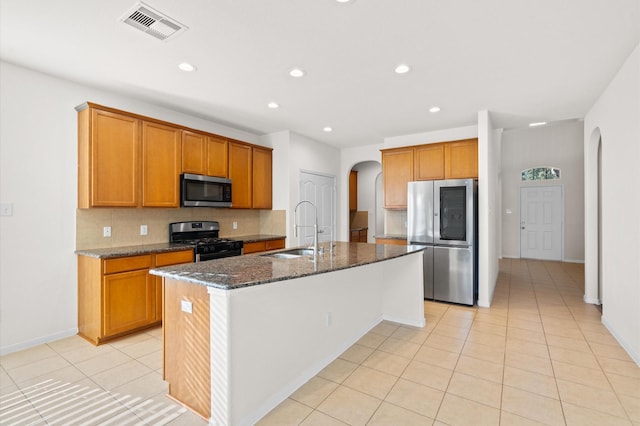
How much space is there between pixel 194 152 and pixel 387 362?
3351 mm

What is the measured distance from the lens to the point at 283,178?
520cm

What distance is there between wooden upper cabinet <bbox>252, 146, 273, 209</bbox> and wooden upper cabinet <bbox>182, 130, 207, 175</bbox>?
3.08 ft

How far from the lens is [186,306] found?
194 cm

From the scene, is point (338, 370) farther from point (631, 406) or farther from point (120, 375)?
point (631, 406)

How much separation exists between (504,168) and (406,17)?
7.52 m

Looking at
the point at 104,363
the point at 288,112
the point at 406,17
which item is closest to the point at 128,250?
the point at 104,363

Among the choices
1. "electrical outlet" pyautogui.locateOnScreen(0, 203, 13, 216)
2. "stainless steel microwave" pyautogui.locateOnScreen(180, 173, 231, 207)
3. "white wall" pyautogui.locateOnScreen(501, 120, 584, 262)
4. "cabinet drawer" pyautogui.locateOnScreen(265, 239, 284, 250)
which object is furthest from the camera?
"white wall" pyautogui.locateOnScreen(501, 120, 584, 262)

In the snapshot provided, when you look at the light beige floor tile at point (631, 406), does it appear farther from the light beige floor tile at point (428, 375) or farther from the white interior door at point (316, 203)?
the white interior door at point (316, 203)

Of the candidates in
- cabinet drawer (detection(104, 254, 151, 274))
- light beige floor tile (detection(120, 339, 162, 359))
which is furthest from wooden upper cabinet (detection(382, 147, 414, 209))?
light beige floor tile (detection(120, 339, 162, 359))

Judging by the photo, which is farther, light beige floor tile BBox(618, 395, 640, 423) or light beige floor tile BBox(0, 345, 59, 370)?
light beige floor tile BBox(0, 345, 59, 370)

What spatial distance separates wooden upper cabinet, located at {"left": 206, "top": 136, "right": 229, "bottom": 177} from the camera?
4246 mm

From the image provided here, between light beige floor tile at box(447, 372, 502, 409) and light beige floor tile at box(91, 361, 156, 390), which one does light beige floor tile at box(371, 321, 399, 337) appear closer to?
light beige floor tile at box(447, 372, 502, 409)

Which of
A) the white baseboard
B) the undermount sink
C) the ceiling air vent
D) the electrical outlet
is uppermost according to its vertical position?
the ceiling air vent

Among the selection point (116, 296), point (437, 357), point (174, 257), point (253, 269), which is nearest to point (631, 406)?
point (437, 357)
